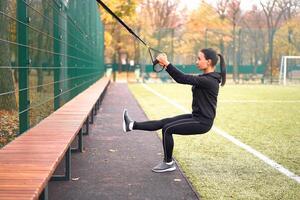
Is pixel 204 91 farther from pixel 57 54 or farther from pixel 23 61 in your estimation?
pixel 57 54

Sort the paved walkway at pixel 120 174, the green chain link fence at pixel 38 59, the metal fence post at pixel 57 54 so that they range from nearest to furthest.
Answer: the paved walkway at pixel 120 174
the green chain link fence at pixel 38 59
the metal fence post at pixel 57 54

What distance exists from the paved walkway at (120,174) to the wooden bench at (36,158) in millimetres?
414

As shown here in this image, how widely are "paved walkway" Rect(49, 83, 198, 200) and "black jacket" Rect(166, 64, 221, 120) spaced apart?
78cm

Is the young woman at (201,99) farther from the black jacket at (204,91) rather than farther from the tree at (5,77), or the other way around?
the tree at (5,77)

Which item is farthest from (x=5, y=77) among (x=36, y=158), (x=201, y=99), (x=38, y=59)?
(x=36, y=158)

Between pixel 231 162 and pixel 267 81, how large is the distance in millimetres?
32716

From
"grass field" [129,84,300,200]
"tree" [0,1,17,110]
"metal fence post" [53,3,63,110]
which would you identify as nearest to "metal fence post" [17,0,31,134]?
"grass field" [129,84,300,200]

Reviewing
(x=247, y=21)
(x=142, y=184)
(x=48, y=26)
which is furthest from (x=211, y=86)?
(x=247, y=21)

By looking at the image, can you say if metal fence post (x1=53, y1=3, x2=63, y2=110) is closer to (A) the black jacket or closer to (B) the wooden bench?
(B) the wooden bench

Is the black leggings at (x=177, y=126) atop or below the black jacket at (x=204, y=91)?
below

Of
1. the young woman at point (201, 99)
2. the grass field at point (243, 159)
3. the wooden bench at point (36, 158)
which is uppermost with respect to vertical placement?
the young woman at point (201, 99)

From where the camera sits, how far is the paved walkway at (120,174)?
4539mm

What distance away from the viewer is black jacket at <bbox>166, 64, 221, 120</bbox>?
5238mm

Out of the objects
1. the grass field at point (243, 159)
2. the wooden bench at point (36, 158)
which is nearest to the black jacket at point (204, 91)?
the grass field at point (243, 159)
